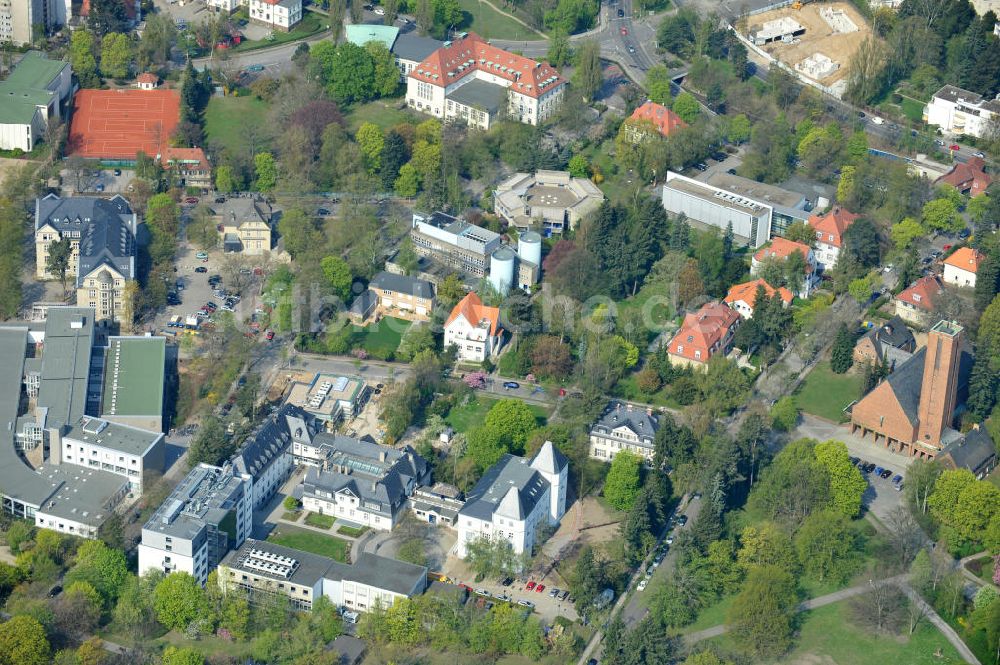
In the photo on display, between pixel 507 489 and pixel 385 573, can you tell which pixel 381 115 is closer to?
pixel 507 489

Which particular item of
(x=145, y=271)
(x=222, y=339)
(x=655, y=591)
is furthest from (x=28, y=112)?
(x=655, y=591)

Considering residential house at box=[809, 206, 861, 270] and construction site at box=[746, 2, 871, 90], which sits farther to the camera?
construction site at box=[746, 2, 871, 90]

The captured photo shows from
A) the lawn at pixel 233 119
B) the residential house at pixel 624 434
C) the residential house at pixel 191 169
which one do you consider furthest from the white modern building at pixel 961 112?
the residential house at pixel 191 169

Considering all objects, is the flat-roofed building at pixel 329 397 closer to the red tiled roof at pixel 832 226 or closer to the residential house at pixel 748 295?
the residential house at pixel 748 295

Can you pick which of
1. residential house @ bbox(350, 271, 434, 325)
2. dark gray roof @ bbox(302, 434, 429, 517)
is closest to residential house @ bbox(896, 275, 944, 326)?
residential house @ bbox(350, 271, 434, 325)

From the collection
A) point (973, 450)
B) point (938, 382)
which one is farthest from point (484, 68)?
point (973, 450)

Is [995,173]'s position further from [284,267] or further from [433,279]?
[284,267]

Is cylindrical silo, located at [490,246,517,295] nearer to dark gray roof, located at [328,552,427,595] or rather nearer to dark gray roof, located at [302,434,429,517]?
dark gray roof, located at [302,434,429,517]
